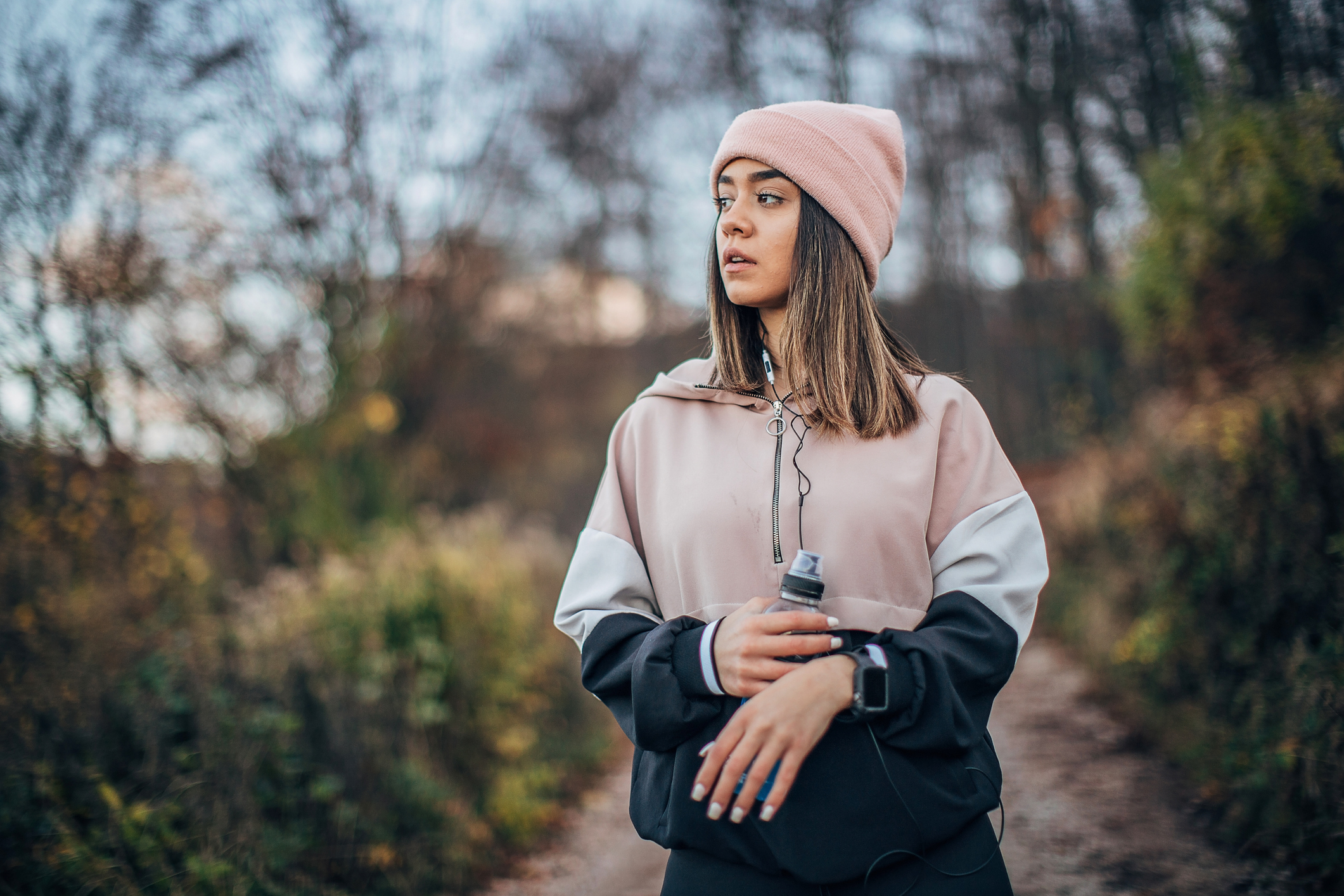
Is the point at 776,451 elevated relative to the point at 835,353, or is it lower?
lower

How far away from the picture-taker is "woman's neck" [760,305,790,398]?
1728 millimetres

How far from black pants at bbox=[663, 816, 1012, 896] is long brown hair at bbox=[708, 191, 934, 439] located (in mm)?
792

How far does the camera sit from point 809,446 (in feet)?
5.28

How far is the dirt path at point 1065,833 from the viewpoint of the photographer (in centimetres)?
322

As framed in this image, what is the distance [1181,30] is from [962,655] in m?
5.91

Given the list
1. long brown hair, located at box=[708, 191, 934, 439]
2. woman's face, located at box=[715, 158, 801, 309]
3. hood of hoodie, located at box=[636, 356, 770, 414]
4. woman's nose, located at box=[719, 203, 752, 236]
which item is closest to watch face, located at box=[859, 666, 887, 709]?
long brown hair, located at box=[708, 191, 934, 439]

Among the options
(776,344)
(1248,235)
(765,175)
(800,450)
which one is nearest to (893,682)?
(800,450)

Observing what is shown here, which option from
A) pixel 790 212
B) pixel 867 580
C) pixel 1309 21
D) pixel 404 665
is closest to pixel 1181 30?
pixel 1309 21

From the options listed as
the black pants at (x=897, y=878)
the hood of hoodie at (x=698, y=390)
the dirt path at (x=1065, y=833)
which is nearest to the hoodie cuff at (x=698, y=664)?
the black pants at (x=897, y=878)

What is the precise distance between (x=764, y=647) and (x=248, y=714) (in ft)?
9.62

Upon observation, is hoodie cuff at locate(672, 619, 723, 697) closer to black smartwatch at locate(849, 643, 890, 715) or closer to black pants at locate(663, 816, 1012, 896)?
black smartwatch at locate(849, 643, 890, 715)

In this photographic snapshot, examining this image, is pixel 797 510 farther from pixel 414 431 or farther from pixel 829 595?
pixel 414 431

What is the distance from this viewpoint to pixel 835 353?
64.6 inches

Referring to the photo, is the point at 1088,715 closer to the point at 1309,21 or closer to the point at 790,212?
the point at 1309,21
